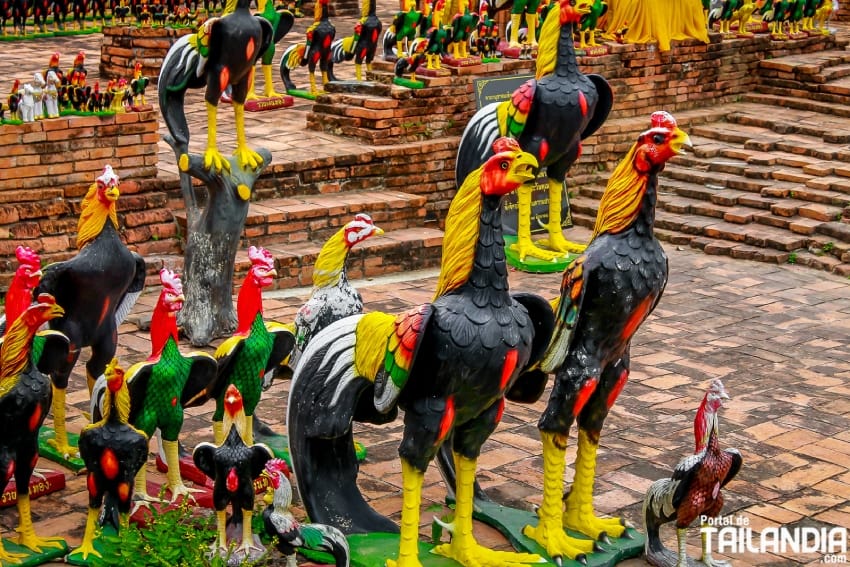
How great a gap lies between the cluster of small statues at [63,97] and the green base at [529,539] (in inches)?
218

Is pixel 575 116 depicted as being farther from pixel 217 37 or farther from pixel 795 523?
pixel 795 523

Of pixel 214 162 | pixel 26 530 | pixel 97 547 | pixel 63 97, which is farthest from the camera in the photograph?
pixel 63 97

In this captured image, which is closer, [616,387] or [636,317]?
[636,317]

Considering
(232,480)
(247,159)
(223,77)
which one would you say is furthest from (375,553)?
(223,77)

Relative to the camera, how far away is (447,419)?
21.3 feet

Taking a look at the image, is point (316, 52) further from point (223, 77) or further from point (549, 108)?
point (223, 77)

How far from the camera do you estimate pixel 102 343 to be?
8422 millimetres

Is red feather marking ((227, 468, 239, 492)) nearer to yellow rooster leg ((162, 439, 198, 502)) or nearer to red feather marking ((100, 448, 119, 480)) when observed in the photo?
red feather marking ((100, 448, 119, 480))

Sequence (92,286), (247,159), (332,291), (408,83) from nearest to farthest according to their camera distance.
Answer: (332,291), (92,286), (247,159), (408,83)

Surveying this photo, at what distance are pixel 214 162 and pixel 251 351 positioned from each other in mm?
3161

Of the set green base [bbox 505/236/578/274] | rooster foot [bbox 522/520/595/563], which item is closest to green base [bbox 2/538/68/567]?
rooster foot [bbox 522/520/595/563]

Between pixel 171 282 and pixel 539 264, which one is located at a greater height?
pixel 171 282

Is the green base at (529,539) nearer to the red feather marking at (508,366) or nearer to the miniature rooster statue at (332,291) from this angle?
the red feather marking at (508,366)

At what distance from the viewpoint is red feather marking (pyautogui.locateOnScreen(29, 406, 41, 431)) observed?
278 inches
